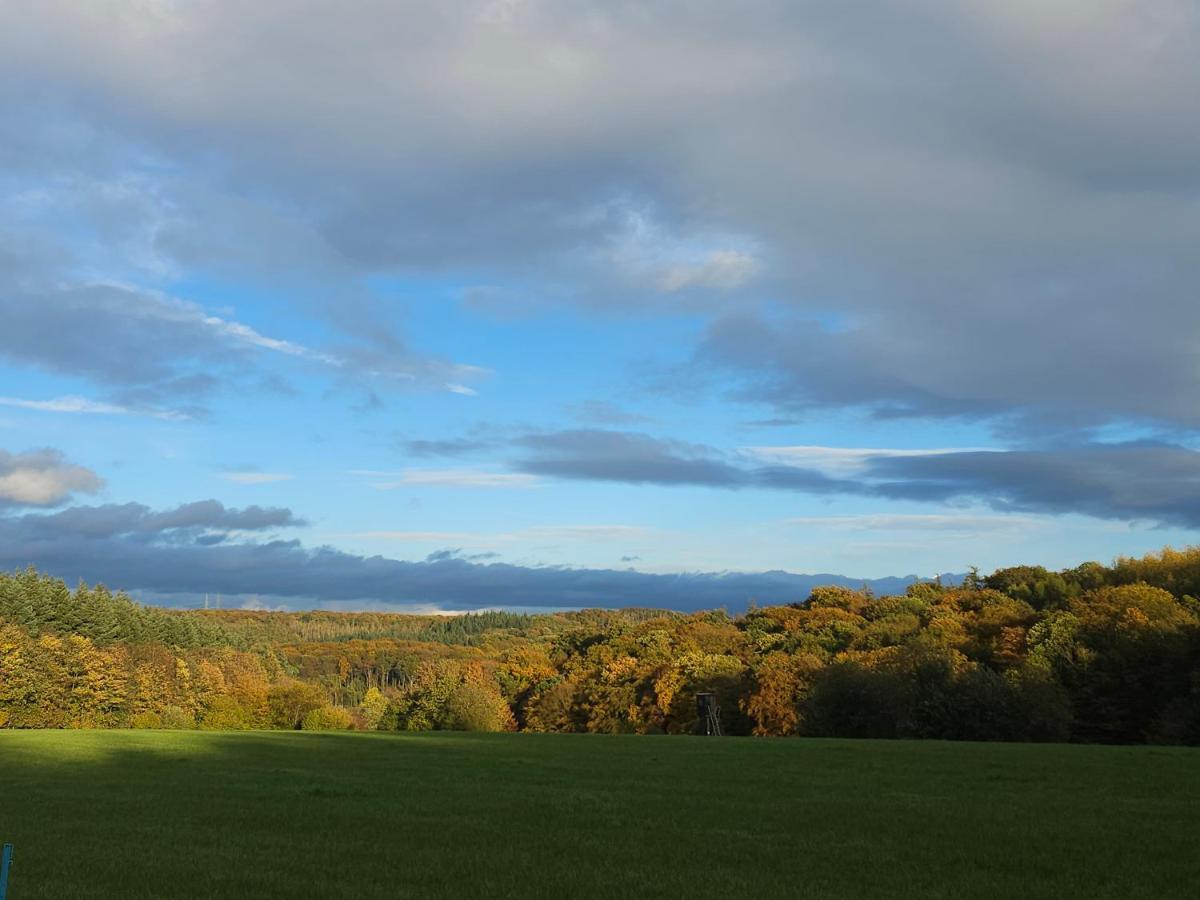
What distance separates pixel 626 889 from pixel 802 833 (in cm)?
541

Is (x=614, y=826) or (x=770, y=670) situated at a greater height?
(x=614, y=826)

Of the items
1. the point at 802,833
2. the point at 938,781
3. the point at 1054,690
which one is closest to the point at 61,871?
the point at 802,833

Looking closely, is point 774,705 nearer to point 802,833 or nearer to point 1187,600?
point 1187,600

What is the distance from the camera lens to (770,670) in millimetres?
78688

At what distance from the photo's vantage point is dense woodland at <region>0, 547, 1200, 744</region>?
5738 centimetres

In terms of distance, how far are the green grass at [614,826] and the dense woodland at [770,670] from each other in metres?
26.2

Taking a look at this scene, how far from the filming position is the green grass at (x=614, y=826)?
39.5 feet

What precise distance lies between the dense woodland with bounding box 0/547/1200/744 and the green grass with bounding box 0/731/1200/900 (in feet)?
86.0

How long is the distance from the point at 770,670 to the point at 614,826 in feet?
209

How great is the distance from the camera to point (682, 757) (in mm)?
34250

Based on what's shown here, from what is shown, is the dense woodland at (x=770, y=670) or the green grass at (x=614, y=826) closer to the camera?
the green grass at (x=614, y=826)

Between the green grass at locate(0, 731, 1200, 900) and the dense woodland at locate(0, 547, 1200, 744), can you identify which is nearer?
the green grass at locate(0, 731, 1200, 900)

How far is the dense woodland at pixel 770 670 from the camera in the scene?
5738cm

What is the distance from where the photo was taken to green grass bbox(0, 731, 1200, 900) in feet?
39.5
